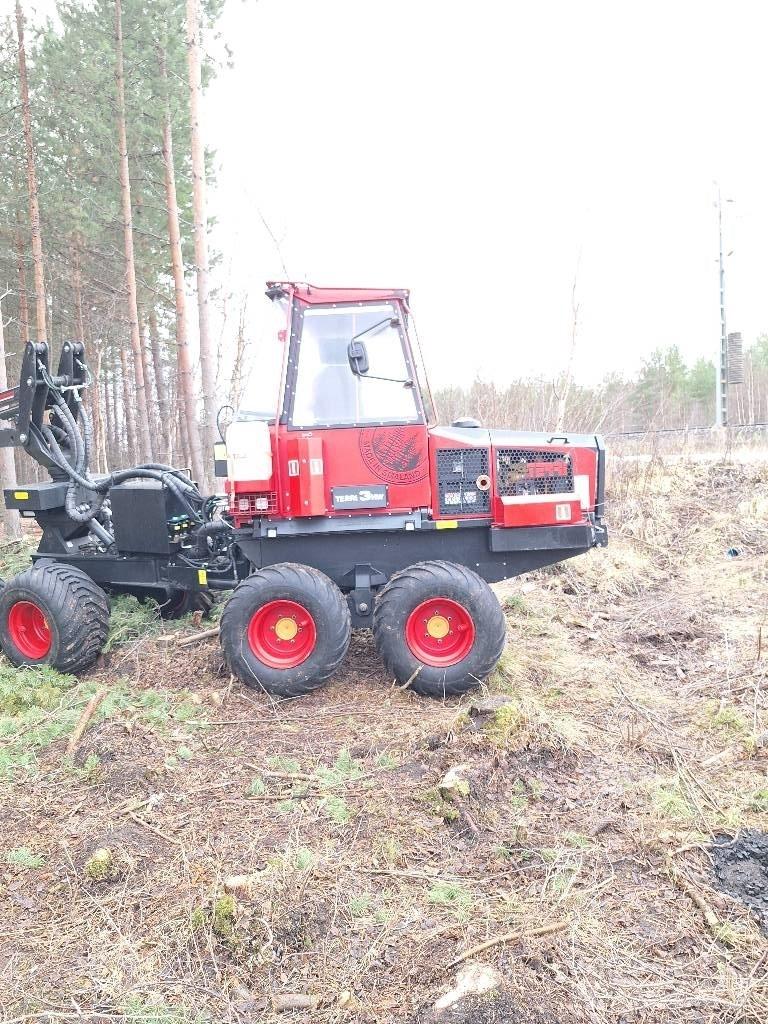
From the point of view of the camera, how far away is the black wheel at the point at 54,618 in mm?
5816

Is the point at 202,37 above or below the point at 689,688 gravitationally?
above

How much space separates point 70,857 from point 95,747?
3.16 ft

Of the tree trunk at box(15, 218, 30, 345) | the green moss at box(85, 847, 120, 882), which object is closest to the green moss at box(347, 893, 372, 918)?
the green moss at box(85, 847, 120, 882)

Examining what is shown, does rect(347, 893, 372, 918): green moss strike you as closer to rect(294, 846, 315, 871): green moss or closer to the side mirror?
rect(294, 846, 315, 871): green moss

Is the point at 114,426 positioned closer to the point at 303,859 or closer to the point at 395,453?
the point at 395,453

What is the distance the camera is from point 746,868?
133 inches

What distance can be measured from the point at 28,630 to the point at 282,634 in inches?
91.6

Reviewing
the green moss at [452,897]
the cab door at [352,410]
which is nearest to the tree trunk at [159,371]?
the cab door at [352,410]

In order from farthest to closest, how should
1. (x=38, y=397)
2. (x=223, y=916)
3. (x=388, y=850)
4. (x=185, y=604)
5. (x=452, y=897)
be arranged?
1. (x=185, y=604)
2. (x=38, y=397)
3. (x=388, y=850)
4. (x=452, y=897)
5. (x=223, y=916)

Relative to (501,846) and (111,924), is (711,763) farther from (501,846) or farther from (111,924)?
(111,924)

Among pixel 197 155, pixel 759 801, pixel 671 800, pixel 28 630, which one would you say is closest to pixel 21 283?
pixel 197 155

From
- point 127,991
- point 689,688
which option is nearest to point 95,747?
point 127,991

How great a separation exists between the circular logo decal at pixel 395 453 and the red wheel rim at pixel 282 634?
1114 mm

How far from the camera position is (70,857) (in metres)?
3.47
